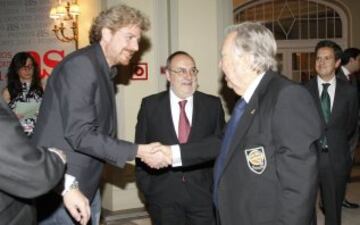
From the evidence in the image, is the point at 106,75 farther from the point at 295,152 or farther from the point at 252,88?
the point at 295,152

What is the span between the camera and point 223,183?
2160 mm

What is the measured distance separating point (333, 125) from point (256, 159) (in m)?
2.26

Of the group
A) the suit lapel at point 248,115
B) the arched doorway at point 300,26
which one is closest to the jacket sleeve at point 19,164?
the suit lapel at point 248,115

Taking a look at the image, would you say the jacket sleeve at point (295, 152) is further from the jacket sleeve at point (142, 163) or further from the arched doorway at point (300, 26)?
the arched doorway at point (300, 26)

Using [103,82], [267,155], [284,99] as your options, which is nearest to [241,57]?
[284,99]

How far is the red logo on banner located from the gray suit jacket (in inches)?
94.8

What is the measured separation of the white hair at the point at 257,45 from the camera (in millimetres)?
2092

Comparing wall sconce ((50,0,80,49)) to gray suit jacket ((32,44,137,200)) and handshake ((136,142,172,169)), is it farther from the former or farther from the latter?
gray suit jacket ((32,44,137,200))

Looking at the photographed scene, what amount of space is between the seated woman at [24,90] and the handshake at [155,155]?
7.17 feet

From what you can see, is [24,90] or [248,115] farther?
A: [24,90]

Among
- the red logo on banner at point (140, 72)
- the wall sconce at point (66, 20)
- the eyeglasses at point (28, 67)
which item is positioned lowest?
the red logo on banner at point (140, 72)

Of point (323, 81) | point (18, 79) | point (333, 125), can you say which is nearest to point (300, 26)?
point (323, 81)

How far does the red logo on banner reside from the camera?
16.4 feet

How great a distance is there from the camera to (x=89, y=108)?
2.43m
